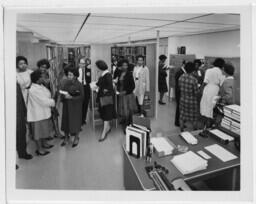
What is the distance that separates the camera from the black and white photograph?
0.98 metres

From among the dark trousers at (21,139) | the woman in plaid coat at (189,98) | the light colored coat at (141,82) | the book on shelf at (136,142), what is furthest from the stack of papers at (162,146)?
the dark trousers at (21,139)

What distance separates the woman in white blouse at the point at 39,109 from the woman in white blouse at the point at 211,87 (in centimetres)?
128

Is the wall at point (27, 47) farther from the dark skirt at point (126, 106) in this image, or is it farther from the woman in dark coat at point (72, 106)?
the dark skirt at point (126, 106)

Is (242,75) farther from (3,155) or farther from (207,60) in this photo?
(3,155)

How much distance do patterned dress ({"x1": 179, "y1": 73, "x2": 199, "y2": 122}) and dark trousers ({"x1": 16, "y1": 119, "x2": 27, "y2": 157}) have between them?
140 cm

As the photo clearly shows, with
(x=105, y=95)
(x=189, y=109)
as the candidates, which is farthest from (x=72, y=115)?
(x=189, y=109)

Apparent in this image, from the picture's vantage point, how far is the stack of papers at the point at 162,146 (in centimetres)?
128

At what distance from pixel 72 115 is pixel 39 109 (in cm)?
30

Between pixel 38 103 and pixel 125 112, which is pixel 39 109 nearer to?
pixel 38 103

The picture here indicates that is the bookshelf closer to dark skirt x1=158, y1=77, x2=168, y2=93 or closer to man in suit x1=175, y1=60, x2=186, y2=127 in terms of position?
dark skirt x1=158, y1=77, x2=168, y2=93

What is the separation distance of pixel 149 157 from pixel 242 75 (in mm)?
762

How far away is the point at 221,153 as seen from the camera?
4.23 feet

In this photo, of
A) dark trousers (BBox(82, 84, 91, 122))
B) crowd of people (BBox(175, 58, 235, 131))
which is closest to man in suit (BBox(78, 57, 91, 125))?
dark trousers (BBox(82, 84, 91, 122))

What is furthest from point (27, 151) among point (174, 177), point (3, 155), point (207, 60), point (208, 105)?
point (207, 60)
